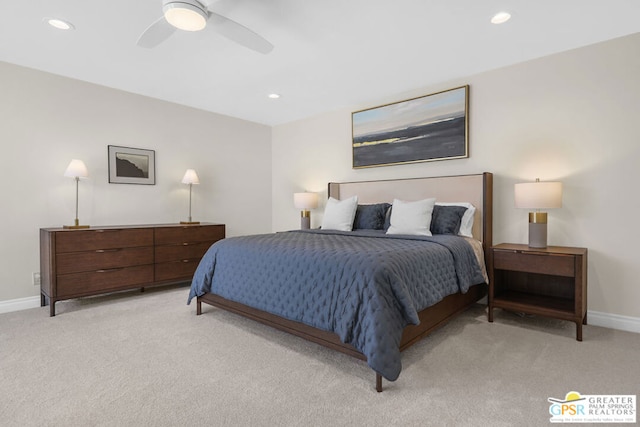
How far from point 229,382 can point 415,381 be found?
3.48 ft

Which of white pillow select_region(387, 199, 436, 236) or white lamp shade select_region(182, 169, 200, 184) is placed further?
Answer: white lamp shade select_region(182, 169, 200, 184)

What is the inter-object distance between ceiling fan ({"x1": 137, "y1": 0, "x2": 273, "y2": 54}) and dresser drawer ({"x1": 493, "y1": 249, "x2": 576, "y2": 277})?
8.28 feet

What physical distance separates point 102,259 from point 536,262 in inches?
158

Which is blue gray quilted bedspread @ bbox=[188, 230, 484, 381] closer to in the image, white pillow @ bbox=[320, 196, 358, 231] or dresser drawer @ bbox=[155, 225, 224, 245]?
white pillow @ bbox=[320, 196, 358, 231]

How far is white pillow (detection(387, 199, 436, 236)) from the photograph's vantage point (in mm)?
3117

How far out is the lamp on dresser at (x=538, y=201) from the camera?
2.67 metres

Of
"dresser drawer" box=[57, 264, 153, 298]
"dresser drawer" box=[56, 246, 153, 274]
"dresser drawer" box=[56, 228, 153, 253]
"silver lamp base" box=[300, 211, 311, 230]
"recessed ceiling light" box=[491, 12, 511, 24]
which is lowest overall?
"dresser drawer" box=[57, 264, 153, 298]

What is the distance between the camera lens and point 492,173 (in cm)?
333

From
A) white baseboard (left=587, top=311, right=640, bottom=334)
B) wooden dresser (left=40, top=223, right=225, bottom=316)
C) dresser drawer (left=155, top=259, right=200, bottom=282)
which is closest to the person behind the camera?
white baseboard (left=587, top=311, right=640, bottom=334)

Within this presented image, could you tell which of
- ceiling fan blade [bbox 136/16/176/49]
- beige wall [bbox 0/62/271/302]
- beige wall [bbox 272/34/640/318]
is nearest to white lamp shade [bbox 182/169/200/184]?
beige wall [bbox 0/62/271/302]

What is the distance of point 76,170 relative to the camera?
329 centimetres

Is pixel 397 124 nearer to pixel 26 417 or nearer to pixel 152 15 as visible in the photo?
pixel 152 15

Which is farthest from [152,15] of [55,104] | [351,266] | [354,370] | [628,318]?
[628,318]

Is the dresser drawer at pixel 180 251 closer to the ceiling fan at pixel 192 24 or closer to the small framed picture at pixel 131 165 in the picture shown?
the small framed picture at pixel 131 165
